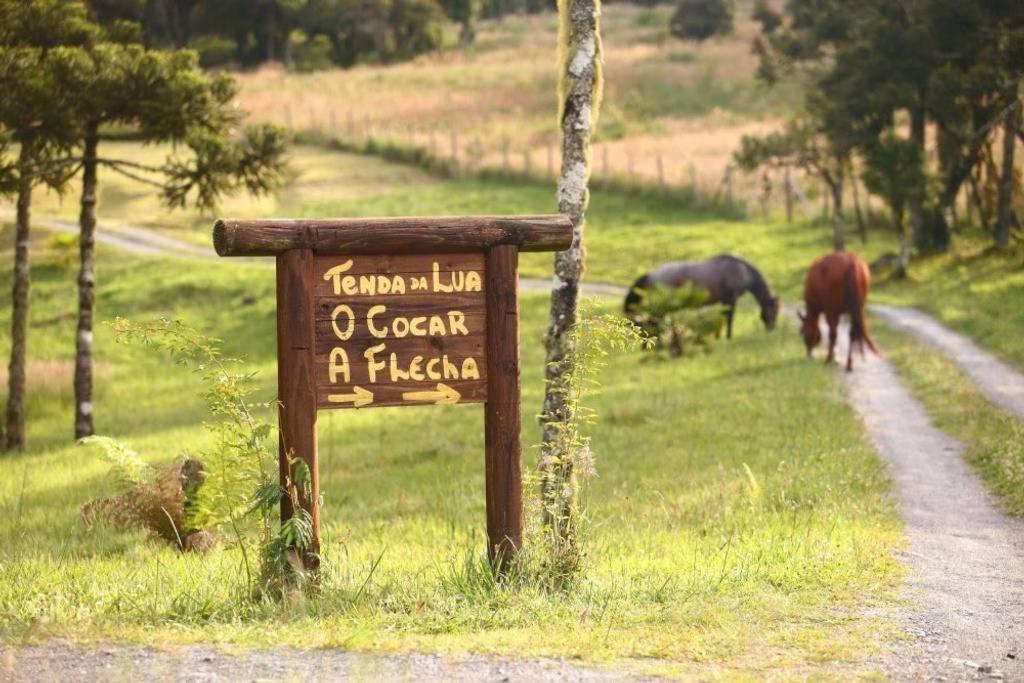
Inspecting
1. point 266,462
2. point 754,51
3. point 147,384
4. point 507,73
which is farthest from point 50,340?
point 507,73

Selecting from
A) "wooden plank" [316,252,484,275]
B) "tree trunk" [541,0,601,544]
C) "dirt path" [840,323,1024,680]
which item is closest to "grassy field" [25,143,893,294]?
"dirt path" [840,323,1024,680]

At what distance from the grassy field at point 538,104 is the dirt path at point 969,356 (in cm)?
2061

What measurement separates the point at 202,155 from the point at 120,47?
2128 mm

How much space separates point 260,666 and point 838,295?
1846cm

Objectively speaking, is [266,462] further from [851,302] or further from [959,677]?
[851,302]

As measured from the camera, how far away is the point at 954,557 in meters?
11.1

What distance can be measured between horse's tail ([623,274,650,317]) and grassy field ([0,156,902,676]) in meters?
1.07

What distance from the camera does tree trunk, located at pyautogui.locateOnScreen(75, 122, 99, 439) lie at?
2277 cm

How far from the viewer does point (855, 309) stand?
23562 mm

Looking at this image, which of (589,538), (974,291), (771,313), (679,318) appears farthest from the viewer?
(974,291)

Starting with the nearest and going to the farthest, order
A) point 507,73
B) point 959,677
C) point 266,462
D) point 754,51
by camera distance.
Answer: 1. point 959,677
2. point 266,462
3. point 754,51
4. point 507,73

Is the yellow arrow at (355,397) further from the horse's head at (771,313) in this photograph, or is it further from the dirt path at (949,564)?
the horse's head at (771,313)

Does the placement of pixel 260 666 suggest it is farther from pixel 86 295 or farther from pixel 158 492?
pixel 86 295

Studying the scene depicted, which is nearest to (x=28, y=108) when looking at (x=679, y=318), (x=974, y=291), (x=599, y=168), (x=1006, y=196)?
(x=679, y=318)
